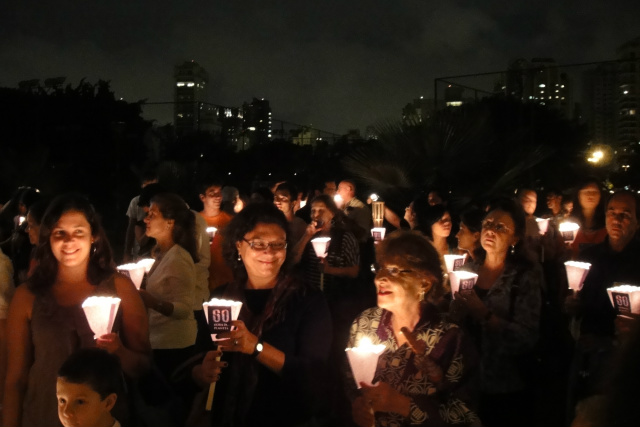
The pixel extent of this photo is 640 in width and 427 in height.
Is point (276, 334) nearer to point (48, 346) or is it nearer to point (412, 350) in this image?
point (412, 350)

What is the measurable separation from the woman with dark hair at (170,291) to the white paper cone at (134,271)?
121 millimetres

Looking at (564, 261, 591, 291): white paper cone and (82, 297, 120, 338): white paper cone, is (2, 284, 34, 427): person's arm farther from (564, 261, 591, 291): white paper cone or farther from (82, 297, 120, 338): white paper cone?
(564, 261, 591, 291): white paper cone

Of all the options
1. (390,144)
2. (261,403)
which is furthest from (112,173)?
(261,403)

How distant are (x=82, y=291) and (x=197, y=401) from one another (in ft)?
3.09

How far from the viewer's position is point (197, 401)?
3.27 metres

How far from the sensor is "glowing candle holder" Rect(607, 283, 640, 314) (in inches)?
165

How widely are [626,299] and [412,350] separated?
67.7 inches

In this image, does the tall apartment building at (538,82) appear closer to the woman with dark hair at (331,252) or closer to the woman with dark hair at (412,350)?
the woman with dark hair at (331,252)

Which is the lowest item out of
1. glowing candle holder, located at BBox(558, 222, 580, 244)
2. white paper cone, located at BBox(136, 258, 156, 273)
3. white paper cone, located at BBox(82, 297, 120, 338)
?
white paper cone, located at BBox(82, 297, 120, 338)

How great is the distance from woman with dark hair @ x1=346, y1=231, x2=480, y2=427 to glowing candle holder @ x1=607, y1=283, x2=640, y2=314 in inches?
53.7

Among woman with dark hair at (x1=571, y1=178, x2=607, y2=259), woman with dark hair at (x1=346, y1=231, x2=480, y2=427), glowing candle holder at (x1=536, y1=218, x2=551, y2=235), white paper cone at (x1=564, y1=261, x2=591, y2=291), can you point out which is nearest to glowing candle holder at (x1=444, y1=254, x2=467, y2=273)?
white paper cone at (x1=564, y1=261, x2=591, y2=291)

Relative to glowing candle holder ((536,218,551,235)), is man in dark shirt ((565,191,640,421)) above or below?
below

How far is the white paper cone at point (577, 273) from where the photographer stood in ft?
16.7

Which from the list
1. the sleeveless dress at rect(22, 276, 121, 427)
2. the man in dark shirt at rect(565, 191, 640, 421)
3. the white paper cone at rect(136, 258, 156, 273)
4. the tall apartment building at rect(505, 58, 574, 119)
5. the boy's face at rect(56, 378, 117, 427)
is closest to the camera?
the boy's face at rect(56, 378, 117, 427)
